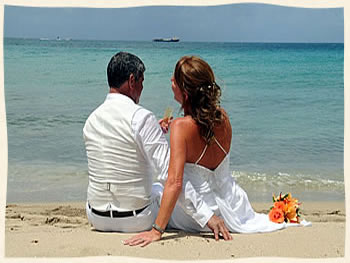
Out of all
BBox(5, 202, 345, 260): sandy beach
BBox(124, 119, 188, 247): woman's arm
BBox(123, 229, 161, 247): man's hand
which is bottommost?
BBox(5, 202, 345, 260): sandy beach

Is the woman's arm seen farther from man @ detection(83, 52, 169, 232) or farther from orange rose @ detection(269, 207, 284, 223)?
orange rose @ detection(269, 207, 284, 223)

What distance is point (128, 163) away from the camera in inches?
156

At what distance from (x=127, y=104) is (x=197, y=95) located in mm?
536

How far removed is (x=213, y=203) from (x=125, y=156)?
783 mm

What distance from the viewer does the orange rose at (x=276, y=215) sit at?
436 cm

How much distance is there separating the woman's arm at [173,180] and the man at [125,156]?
9cm

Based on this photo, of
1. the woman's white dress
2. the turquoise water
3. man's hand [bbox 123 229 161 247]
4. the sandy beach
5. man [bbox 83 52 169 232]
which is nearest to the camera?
the sandy beach

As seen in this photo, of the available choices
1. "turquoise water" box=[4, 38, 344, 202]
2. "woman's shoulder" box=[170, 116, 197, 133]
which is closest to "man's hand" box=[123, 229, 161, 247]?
"woman's shoulder" box=[170, 116, 197, 133]

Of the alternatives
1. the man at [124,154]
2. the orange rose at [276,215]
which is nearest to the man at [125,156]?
the man at [124,154]

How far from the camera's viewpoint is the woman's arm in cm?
375

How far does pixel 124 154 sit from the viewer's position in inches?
155

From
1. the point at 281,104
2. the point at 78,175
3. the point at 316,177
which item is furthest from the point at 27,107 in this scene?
the point at 316,177

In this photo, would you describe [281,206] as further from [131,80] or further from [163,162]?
[131,80]

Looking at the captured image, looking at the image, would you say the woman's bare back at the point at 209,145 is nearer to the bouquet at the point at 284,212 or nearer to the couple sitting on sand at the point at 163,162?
the couple sitting on sand at the point at 163,162
